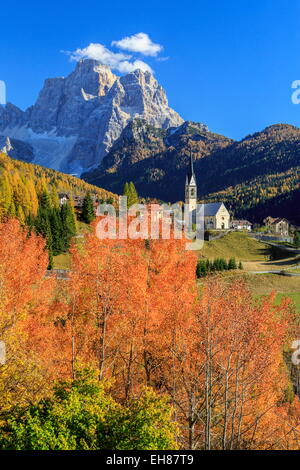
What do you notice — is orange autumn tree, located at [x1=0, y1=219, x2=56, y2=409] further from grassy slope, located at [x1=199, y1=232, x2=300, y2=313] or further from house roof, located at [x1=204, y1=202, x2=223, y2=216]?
house roof, located at [x1=204, y1=202, x2=223, y2=216]

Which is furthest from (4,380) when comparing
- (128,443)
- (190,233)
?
(190,233)

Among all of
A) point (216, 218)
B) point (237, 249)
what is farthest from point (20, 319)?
point (216, 218)

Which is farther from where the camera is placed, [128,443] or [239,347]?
[239,347]

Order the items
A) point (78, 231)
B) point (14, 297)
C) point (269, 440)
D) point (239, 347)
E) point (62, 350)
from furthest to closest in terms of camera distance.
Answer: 1. point (78, 231)
2. point (14, 297)
3. point (62, 350)
4. point (269, 440)
5. point (239, 347)

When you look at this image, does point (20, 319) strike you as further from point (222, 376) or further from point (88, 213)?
point (88, 213)

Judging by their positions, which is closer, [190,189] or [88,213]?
[88,213]

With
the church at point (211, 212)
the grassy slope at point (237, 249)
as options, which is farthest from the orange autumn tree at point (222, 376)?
the church at point (211, 212)

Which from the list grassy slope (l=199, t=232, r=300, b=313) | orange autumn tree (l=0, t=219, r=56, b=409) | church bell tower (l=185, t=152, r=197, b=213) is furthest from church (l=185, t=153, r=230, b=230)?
orange autumn tree (l=0, t=219, r=56, b=409)

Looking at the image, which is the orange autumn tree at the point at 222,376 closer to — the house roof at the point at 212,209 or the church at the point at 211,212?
the church at the point at 211,212

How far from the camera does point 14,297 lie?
31.3 meters

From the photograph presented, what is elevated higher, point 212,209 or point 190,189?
point 190,189

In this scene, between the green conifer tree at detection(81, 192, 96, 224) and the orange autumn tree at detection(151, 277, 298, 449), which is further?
the green conifer tree at detection(81, 192, 96, 224)

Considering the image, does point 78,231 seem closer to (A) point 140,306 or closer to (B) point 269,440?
(A) point 140,306
